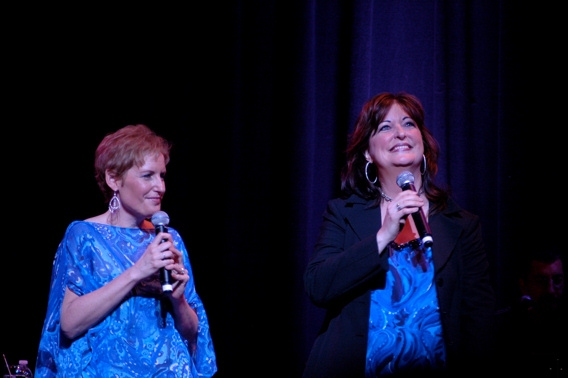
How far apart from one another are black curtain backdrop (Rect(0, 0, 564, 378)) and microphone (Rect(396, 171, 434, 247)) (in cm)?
115

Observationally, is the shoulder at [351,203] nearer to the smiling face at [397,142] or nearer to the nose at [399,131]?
the smiling face at [397,142]

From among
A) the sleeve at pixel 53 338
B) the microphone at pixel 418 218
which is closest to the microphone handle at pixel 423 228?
the microphone at pixel 418 218

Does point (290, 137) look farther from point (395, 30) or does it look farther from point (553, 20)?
point (553, 20)

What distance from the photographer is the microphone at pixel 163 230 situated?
2.37 m

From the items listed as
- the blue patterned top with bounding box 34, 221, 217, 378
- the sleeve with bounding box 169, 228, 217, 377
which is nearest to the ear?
the blue patterned top with bounding box 34, 221, 217, 378

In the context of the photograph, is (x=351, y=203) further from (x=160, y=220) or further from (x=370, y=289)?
(x=160, y=220)

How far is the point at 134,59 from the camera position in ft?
12.1

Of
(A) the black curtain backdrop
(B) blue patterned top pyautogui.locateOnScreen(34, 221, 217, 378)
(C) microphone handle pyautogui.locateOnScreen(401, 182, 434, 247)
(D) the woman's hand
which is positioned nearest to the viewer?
(C) microphone handle pyautogui.locateOnScreen(401, 182, 434, 247)

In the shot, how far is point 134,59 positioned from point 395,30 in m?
→ 1.33

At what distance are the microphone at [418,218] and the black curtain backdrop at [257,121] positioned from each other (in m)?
1.15

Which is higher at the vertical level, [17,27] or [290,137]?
[17,27]

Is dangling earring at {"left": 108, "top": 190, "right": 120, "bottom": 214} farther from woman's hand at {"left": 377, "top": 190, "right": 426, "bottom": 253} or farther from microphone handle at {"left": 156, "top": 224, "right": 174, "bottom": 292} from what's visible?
woman's hand at {"left": 377, "top": 190, "right": 426, "bottom": 253}

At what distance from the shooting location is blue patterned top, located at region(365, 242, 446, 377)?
2418 millimetres

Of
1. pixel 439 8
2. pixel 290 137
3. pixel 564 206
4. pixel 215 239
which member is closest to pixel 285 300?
pixel 215 239
